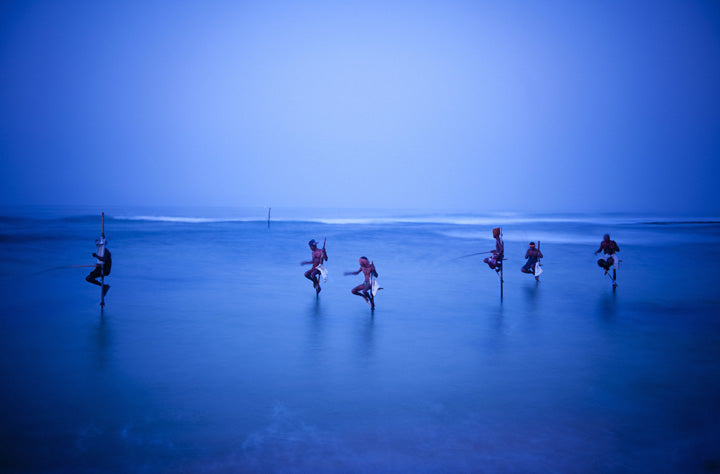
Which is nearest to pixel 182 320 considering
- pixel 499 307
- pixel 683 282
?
pixel 499 307

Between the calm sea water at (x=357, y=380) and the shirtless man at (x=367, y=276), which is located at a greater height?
the shirtless man at (x=367, y=276)

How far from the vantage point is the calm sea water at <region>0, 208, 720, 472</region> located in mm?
5504

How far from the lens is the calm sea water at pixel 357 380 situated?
18.1 feet

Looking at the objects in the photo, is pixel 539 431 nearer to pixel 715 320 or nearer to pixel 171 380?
pixel 171 380

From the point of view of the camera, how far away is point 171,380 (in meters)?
7.53

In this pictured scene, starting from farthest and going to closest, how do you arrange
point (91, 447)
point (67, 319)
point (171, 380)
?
point (67, 319)
point (171, 380)
point (91, 447)

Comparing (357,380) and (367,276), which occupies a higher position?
(367,276)

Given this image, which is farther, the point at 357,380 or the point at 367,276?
the point at 367,276

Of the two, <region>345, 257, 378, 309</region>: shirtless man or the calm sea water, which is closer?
the calm sea water

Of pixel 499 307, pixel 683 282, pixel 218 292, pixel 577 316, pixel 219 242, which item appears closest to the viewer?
pixel 577 316

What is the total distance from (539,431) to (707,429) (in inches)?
79.6

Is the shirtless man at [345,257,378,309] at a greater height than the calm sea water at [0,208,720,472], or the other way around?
the shirtless man at [345,257,378,309]

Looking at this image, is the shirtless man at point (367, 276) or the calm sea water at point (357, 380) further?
the shirtless man at point (367, 276)

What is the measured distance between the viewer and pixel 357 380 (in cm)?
767
